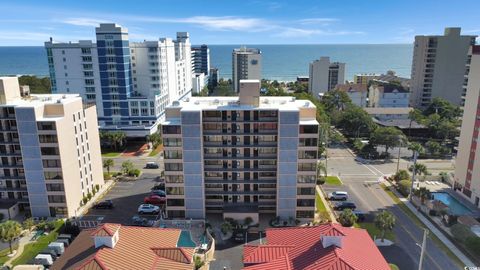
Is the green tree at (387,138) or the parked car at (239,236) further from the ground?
the green tree at (387,138)

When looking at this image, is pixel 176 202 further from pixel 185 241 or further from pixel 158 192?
pixel 185 241

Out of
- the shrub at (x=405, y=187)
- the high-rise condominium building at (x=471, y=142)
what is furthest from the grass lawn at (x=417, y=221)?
the high-rise condominium building at (x=471, y=142)

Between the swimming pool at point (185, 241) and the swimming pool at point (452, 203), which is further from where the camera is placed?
the swimming pool at point (452, 203)

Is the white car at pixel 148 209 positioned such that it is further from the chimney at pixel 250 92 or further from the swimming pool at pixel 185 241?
the chimney at pixel 250 92

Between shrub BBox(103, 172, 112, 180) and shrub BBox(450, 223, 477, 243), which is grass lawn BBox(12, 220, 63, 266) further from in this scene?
shrub BBox(450, 223, 477, 243)

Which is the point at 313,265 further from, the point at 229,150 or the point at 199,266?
the point at 229,150

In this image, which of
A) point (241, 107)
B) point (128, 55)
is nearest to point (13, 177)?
point (241, 107)
